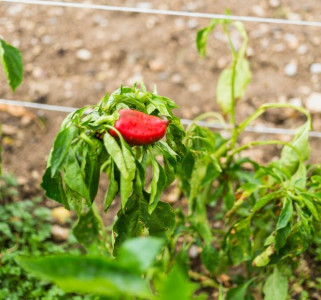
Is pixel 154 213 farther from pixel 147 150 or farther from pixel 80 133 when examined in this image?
pixel 80 133

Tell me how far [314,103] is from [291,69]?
7.9 inches

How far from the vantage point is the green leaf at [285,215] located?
1035mm

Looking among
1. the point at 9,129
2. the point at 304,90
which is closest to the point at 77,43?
the point at 9,129

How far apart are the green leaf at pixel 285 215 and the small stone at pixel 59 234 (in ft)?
2.70

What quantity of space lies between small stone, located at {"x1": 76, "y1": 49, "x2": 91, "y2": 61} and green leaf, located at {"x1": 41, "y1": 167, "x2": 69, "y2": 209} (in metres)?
1.38

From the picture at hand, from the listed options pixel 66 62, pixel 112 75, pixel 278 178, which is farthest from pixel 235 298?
pixel 66 62

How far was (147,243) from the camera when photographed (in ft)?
1.44

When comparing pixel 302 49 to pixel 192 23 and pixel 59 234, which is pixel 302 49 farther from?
pixel 59 234

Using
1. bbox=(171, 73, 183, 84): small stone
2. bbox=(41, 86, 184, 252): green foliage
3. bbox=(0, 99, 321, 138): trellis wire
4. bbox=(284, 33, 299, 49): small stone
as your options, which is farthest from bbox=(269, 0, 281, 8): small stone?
bbox=(41, 86, 184, 252): green foliage

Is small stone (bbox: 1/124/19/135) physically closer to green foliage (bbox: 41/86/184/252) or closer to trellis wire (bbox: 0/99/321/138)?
trellis wire (bbox: 0/99/321/138)

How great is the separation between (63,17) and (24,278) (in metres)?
1.29

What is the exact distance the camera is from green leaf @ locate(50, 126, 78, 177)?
780 millimetres

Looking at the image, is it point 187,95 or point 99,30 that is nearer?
point 187,95

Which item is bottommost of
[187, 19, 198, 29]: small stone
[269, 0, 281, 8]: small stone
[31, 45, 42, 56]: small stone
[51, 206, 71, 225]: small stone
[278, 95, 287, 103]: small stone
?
[51, 206, 71, 225]: small stone
